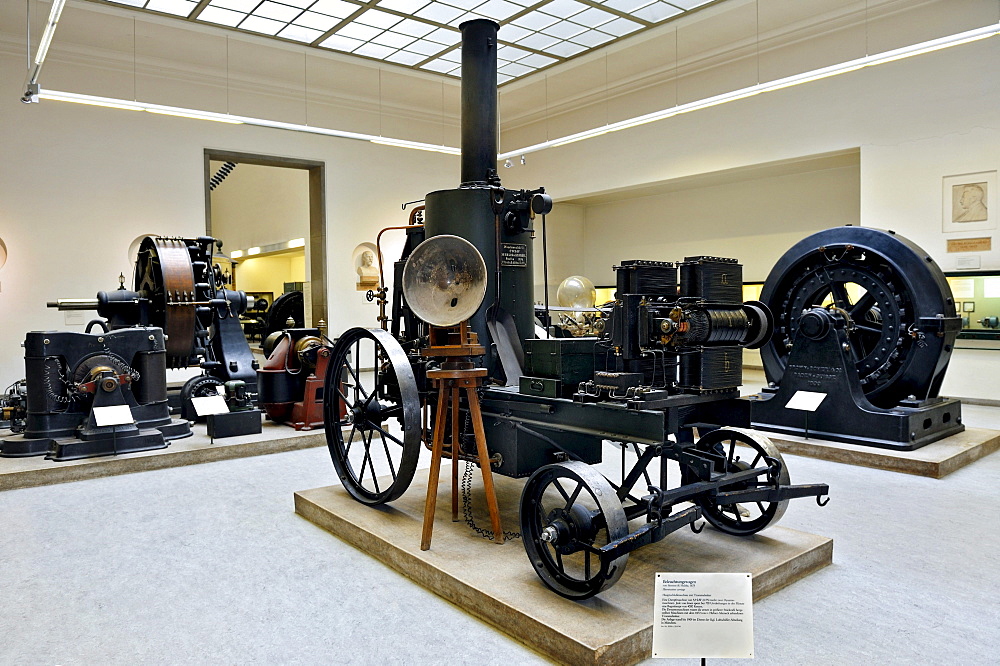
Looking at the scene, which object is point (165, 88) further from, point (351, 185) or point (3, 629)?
point (3, 629)

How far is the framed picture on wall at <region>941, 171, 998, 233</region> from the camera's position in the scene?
8.31 meters

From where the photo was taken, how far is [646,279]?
10.9 ft

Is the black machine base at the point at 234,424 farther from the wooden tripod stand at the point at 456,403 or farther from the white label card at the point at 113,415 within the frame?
the wooden tripod stand at the point at 456,403

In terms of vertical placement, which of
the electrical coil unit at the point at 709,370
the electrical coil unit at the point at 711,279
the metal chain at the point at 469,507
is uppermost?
the electrical coil unit at the point at 711,279

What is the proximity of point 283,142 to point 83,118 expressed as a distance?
2.95m

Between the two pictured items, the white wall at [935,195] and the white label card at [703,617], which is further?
the white wall at [935,195]

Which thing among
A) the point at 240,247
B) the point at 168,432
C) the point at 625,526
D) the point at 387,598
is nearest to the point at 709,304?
the point at 625,526

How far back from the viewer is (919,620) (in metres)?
2.86

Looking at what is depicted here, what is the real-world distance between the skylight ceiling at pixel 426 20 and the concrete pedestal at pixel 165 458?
5.86 meters

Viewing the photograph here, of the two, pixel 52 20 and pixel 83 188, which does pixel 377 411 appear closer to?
pixel 52 20

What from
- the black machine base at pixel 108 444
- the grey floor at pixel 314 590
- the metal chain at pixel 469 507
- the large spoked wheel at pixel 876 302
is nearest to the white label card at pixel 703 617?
the grey floor at pixel 314 590

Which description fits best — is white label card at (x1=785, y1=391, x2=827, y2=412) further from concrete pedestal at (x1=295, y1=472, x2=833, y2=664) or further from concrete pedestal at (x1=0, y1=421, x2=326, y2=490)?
concrete pedestal at (x1=0, y1=421, x2=326, y2=490)

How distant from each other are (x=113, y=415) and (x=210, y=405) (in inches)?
28.3

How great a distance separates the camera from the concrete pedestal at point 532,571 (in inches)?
98.7
